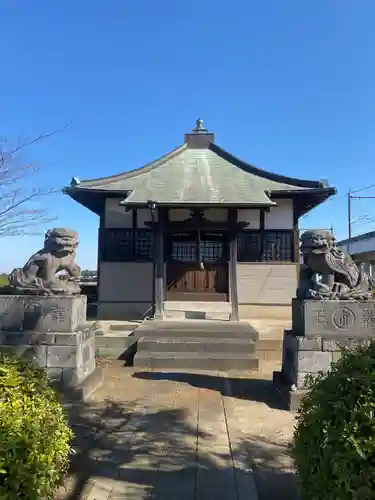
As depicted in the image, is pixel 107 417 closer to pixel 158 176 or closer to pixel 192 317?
pixel 192 317

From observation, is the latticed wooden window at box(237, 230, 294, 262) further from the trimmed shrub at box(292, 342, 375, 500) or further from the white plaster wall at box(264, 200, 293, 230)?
the trimmed shrub at box(292, 342, 375, 500)

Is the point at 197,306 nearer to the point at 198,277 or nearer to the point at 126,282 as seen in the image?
the point at 198,277

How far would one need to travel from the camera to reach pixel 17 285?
6.33 meters

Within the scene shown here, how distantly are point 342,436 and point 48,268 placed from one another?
17.2 feet

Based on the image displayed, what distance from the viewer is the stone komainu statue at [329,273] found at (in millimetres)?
5941

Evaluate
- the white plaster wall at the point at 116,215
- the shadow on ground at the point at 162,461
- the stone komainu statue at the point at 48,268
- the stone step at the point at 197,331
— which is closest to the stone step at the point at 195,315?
the stone step at the point at 197,331

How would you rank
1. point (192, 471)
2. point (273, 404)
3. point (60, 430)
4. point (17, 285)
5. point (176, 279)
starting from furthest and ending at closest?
point (176, 279) < point (17, 285) < point (273, 404) < point (192, 471) < point (60, 430)

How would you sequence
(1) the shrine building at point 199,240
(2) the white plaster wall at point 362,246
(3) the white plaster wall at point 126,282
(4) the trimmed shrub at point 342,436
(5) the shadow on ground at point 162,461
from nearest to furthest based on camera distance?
(4) the trimmed shrub at point 342,436 → (5) the shadow on ground at point 162,461 → (1) the shrine building at point 199,240 → (3) the white plaster wall at point 126,282 → (2) the white plaster wall at point 362,246

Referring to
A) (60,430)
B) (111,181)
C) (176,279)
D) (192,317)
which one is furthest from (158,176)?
(60,430)

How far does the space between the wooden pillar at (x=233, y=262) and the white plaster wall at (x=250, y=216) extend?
1.76 metres

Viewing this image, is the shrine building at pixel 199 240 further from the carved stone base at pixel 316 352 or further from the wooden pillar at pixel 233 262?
the carved stone base at pixel 316 352

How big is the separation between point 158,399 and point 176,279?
21.9ft

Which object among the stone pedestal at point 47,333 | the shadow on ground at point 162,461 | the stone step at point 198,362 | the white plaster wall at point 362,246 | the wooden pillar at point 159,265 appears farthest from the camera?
the white plaster wall at point 362,246

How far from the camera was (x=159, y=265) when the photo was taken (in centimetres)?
1120
